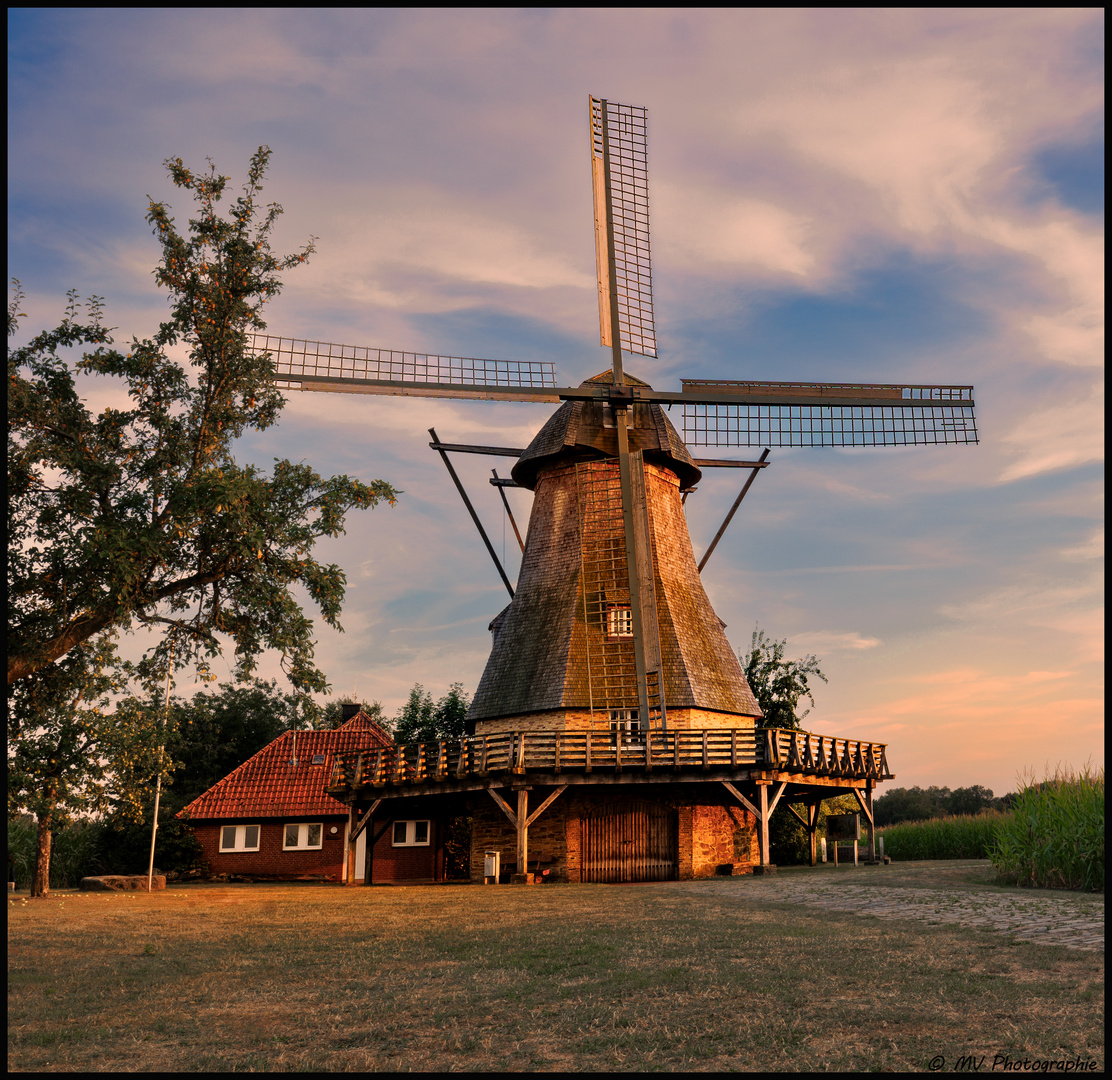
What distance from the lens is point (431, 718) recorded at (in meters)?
40.2

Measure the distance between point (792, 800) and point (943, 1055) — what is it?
2316 cm

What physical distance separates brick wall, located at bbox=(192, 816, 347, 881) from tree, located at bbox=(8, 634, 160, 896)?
527 inches

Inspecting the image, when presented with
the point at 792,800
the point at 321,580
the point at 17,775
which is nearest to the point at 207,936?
the point at 321,580

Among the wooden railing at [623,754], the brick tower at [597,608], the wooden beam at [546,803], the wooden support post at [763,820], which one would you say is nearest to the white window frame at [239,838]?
the wooden railing at [623,754]

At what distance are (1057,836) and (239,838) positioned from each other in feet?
86.6

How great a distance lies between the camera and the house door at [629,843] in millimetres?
24312

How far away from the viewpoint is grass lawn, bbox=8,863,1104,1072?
634 cm

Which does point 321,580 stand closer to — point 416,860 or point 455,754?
point 455,754

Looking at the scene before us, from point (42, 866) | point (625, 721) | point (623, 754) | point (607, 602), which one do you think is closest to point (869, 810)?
point (625, 721)

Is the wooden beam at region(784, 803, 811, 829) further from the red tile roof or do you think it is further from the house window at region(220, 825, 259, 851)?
the house window at region(220, 825, 259, 851)

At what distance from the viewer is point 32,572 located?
1534 centimetres

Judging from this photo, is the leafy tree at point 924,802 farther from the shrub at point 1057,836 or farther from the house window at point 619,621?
the shrub at point 1057,836

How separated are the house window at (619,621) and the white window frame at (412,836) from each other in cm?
1093

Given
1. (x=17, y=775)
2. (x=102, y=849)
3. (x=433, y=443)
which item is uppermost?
(x=433, y=443)
